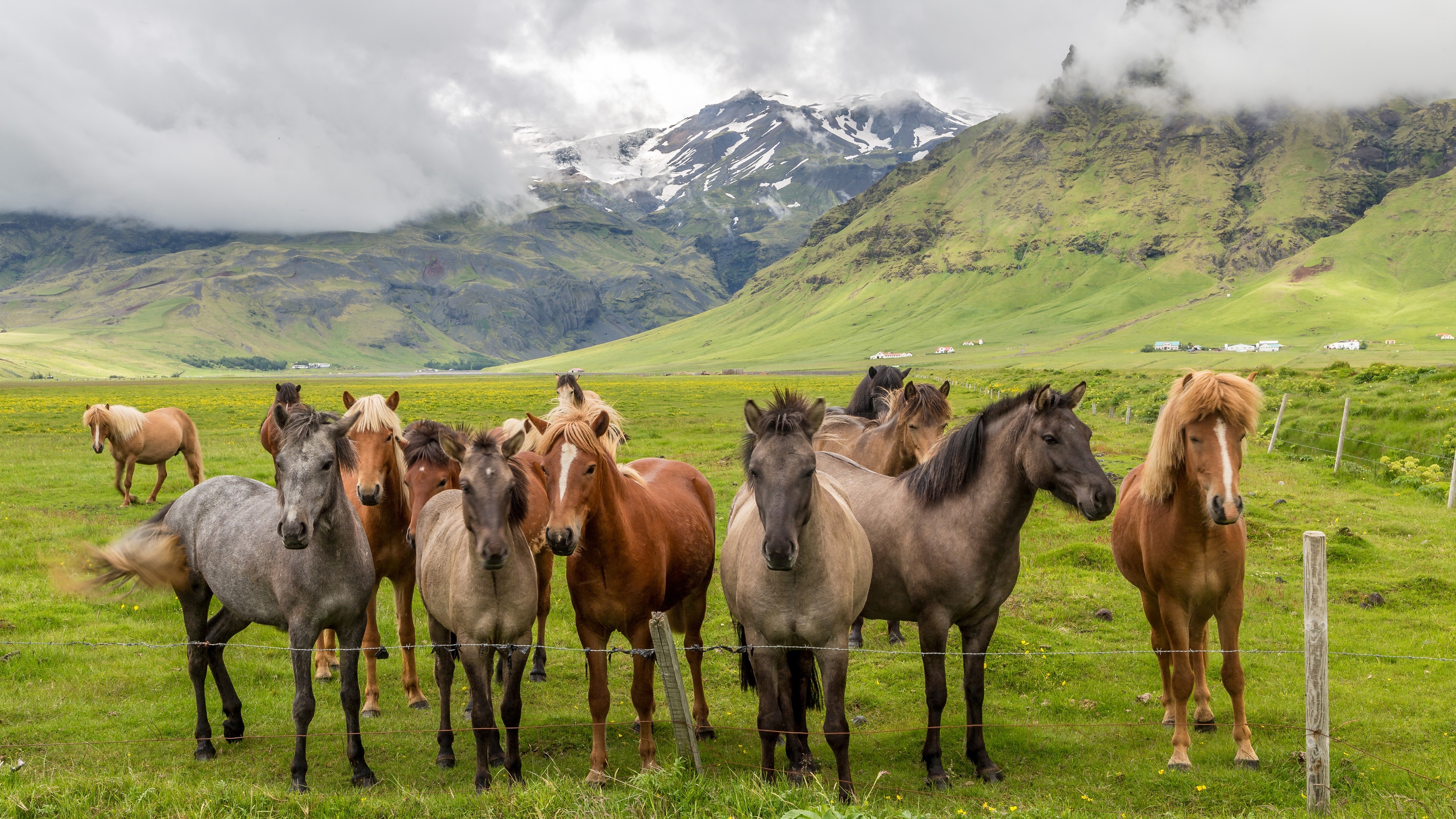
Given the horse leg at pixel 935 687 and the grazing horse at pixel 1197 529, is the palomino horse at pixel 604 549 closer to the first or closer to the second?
the horse leg at pixel 935 687

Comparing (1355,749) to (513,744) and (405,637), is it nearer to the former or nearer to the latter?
(513,744)

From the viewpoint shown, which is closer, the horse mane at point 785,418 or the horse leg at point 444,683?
the horse mane at point 785,418

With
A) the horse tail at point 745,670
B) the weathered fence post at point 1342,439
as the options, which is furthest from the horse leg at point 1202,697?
the weathered fence post at point 1342,439

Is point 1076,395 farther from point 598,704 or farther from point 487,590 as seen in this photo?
point 487,590

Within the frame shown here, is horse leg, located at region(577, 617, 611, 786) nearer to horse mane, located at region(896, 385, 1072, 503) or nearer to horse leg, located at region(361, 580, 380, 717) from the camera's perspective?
horse leg, located at region(361, 580, 380, 717)

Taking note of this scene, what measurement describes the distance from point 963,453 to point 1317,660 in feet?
10.1

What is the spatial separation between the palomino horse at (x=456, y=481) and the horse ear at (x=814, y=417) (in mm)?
2680

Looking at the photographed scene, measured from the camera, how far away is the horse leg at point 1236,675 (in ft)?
23.1

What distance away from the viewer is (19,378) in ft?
560

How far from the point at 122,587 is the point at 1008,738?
9287 millimetres

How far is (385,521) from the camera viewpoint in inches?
351

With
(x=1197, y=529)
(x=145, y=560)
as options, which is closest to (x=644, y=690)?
(x=145, y=560)

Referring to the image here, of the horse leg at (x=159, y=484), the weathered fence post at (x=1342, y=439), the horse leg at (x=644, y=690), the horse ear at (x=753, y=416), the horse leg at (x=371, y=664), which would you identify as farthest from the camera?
the weathered fence post at (x=1342, y=439)

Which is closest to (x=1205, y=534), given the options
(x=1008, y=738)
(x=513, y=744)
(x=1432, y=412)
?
(x=1008, y=738)
